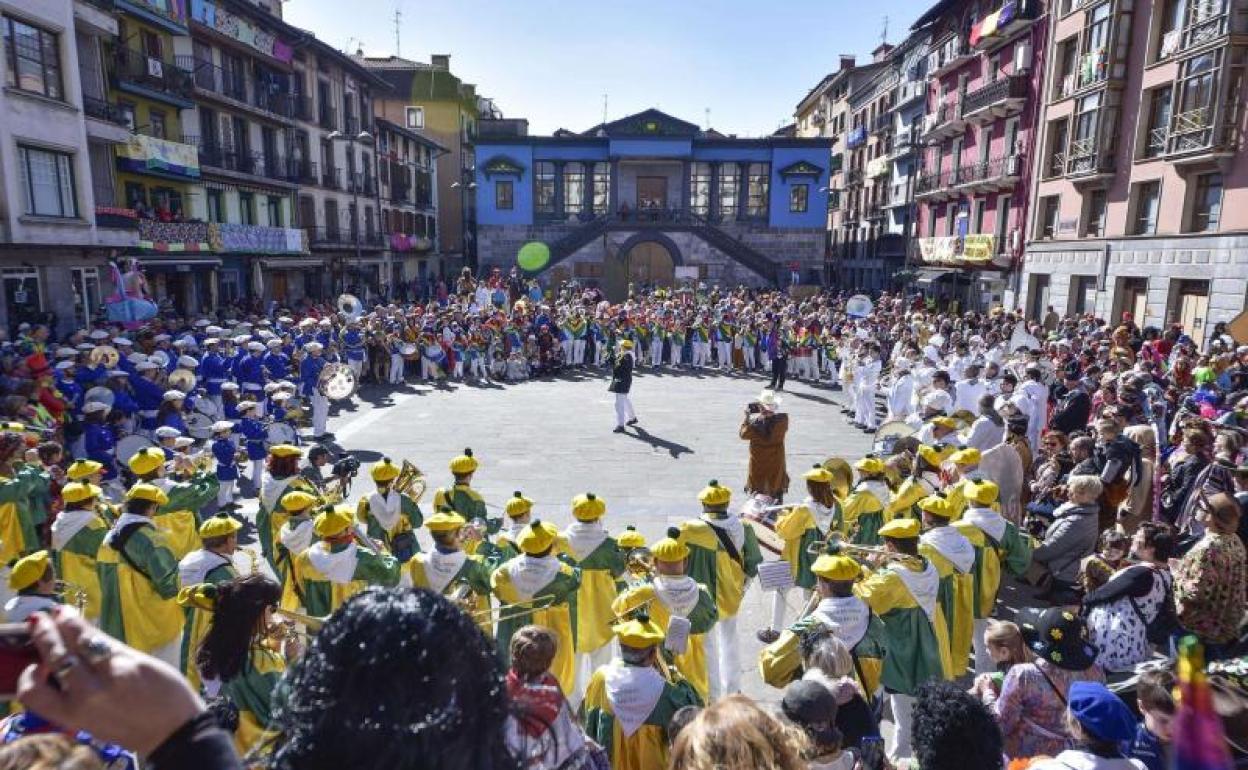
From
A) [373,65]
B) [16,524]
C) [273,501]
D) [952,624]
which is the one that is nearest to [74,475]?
[16,524]

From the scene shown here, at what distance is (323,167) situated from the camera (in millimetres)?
39031

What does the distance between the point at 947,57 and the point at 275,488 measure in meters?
40.7

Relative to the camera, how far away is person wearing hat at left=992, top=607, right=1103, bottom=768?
3.56 metres

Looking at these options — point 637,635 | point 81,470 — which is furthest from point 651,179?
point 637,635

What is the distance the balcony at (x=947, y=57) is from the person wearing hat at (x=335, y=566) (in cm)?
3800

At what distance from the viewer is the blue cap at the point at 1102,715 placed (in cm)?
281

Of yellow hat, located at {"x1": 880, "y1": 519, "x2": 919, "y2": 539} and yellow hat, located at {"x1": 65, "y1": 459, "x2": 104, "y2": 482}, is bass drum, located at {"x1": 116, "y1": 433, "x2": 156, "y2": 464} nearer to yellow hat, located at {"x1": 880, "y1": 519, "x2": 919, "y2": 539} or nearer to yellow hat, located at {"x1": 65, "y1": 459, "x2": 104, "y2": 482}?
yellow hat, located at {"x1": 65, "y1": 459, "x2": 104, "y2": 482}

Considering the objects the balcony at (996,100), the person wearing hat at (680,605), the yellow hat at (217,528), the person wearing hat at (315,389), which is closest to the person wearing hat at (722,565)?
the person wearing hat at (680,605)

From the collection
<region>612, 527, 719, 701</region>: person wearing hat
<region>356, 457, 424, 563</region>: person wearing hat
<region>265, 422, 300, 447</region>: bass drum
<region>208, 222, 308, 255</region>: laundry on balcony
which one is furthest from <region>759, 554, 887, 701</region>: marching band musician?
<region>208, 222, 308, 255</region>: laundry on balcony

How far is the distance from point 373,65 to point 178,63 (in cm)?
2921

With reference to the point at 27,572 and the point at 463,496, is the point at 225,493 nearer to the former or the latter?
the point at 463,496

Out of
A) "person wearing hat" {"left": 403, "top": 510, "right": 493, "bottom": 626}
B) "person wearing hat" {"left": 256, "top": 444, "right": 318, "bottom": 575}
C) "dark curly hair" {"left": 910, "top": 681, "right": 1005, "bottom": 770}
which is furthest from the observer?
"person wearing hat" {"left": 256, "top": 444, "right": 318, "bottom": 575}

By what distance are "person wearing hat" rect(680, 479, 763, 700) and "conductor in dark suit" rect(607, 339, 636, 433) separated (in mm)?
8111

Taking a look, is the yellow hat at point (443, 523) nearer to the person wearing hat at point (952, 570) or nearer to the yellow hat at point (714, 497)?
the yellow hat at point (714, 497)
